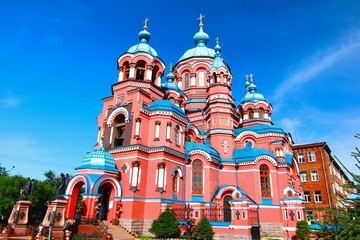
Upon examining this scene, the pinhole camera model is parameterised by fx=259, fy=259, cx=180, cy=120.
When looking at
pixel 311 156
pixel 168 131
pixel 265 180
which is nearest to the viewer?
pixel 168 131

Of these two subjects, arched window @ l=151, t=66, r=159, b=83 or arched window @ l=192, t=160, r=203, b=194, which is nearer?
arched window @ l=192, t=160, r=203, b=194

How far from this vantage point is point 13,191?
81.9 feet

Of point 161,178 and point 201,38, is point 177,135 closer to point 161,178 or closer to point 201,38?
point 161,178

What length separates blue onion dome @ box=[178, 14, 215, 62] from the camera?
101 ft

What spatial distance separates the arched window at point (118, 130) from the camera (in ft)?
64.4

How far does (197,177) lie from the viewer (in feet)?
63.8

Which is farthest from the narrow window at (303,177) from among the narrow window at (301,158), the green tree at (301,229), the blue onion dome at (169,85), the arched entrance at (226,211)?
the blue onion dome at (169,85)

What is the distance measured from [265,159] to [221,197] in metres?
4.64

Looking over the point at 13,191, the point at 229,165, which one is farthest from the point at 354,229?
the point at 13,191

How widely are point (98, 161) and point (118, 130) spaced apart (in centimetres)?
440

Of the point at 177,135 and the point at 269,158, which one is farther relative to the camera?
the point at 269,158

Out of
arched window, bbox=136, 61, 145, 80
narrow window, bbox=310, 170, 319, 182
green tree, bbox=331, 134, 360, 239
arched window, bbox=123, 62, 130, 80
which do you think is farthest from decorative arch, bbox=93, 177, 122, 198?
narrow window, bbox=310, 170, 319, 182

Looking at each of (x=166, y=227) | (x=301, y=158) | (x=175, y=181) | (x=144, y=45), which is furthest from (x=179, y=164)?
(x=301, y=158)

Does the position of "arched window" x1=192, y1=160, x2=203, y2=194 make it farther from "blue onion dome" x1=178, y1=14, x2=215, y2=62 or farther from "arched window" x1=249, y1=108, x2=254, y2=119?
"blue onion dome" x1=178, y1=14, x2=215, y2=62
